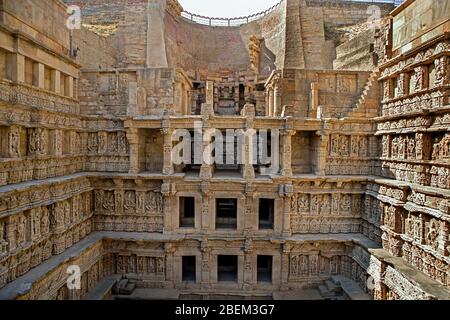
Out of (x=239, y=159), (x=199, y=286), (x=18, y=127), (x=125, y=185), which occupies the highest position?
(x=18, y=127)

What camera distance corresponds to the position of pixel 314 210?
12523mm

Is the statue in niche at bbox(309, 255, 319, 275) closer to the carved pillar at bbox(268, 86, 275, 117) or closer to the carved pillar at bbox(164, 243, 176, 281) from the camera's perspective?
the carved pillar at bbox(164, 243, 176, 281)

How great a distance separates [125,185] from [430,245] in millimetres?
10355

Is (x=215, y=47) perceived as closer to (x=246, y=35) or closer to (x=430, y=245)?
(x=246, y=35)

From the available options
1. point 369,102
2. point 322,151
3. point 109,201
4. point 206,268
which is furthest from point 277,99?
point 109,201

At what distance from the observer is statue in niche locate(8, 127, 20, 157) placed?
8.39m

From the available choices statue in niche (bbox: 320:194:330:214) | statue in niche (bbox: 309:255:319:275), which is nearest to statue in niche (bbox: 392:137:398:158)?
statue in niche (bbox: 320:194:330:214)

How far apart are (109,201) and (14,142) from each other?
15.7ft

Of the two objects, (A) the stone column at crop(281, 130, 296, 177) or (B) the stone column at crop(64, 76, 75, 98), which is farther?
(A) the stone column at crop(281, 130, 296, 177)

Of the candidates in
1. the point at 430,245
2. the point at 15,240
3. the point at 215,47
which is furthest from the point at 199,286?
the point at 215,47

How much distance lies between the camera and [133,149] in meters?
12.5

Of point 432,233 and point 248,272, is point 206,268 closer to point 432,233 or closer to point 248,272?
point 248,272

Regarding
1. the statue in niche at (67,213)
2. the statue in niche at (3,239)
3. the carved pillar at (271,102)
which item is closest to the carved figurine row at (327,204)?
the carved pillar at (271,102)

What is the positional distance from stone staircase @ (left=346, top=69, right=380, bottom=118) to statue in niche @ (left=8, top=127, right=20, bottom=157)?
11.5 metres
